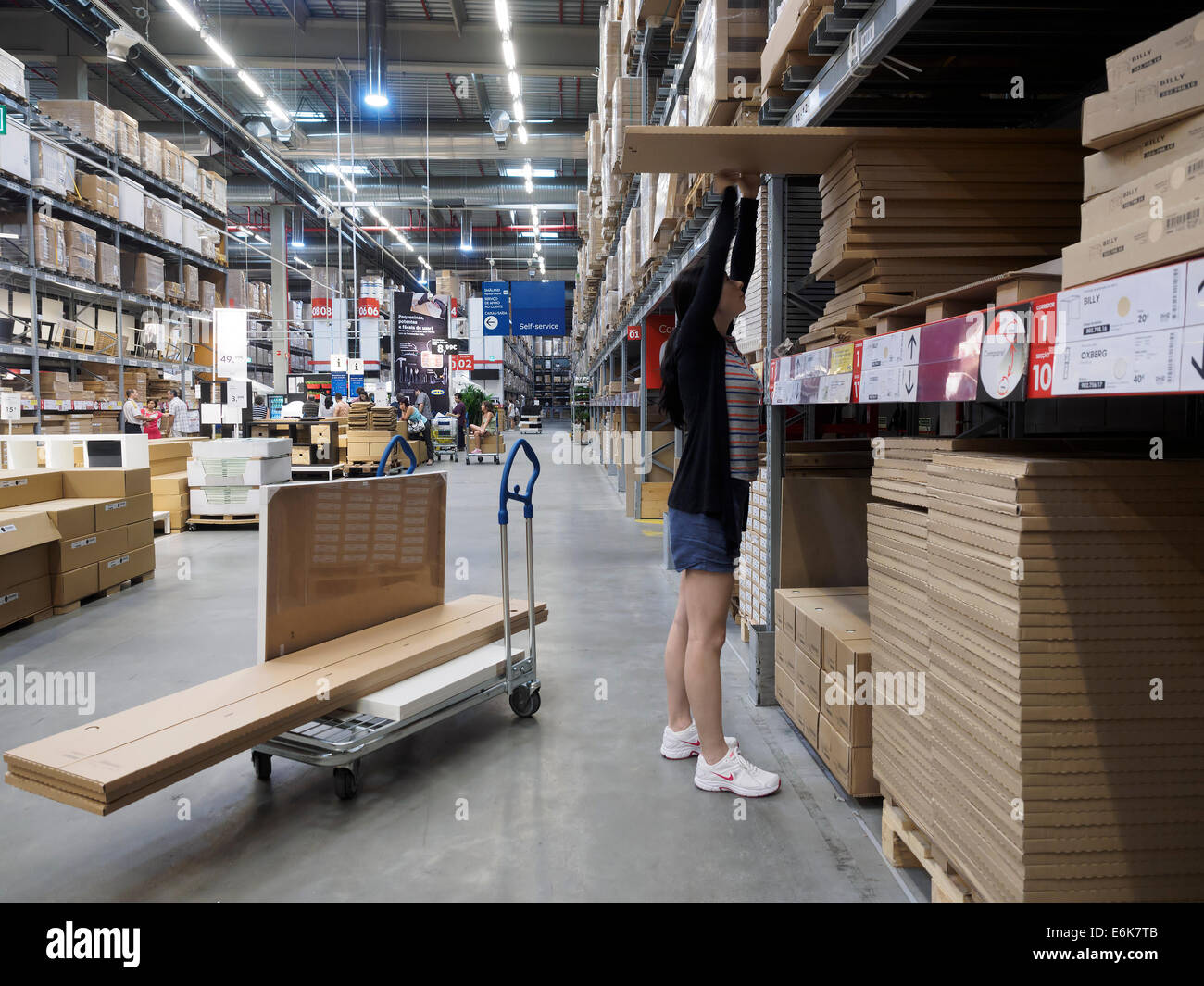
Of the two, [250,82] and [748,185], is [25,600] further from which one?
[250,82]

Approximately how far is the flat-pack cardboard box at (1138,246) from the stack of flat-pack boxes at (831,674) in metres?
1.44

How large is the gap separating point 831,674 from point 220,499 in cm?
809

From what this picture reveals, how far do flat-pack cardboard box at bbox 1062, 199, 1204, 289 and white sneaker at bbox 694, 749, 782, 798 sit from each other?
1.85 m

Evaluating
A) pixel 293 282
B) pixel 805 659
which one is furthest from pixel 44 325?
pixel 293 282

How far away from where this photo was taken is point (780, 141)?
2629 millimetres

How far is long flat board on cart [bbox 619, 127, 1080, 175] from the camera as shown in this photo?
2.57 meters

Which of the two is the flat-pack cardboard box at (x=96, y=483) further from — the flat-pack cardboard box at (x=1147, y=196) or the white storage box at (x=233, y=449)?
the flat-pack cardboard box at (x=1147, y=196)

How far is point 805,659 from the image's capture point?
2.96 metres

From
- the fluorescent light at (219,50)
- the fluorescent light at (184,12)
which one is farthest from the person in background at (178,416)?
the fluorescent light at (184,12)

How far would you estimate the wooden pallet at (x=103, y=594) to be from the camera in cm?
525

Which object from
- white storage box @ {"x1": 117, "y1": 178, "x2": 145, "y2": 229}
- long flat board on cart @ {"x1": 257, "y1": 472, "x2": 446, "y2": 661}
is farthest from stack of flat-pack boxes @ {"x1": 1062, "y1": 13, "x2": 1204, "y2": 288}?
white storage box @ {"x1": 117, "y1": 178, "x2": 145, "y2": 229}

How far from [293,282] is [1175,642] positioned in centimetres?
3897

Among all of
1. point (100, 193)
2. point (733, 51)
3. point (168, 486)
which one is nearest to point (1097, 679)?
point (733, 51)
